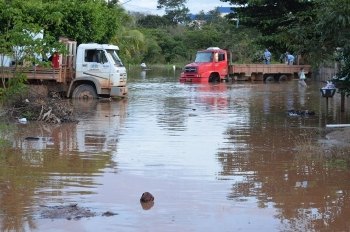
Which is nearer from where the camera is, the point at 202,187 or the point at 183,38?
the point at 202,187

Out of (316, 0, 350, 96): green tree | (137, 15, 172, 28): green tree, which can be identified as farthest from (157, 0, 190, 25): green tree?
(316, 0, 350, 96): green tree

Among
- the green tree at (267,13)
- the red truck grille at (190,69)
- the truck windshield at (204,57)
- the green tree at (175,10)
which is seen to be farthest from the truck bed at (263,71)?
the green tree at (175,10)

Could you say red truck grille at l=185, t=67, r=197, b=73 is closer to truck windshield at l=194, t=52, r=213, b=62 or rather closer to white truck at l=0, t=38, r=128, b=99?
truck windshield at l=194, t=52, r=213, b=62

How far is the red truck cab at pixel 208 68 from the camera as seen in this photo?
37938mm

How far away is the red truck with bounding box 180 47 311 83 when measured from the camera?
125 ft

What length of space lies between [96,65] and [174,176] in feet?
47.2

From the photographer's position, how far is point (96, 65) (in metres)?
23.2

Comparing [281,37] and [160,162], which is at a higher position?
[281,37]

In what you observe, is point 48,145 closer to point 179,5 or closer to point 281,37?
point 281,37

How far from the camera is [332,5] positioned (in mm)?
14266

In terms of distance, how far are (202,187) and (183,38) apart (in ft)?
237

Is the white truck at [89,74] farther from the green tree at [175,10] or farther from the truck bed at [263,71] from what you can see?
the green tree at [175,10]

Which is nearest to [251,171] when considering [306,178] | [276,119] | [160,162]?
[306,178]

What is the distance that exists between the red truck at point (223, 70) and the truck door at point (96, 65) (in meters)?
Result: 15.0
